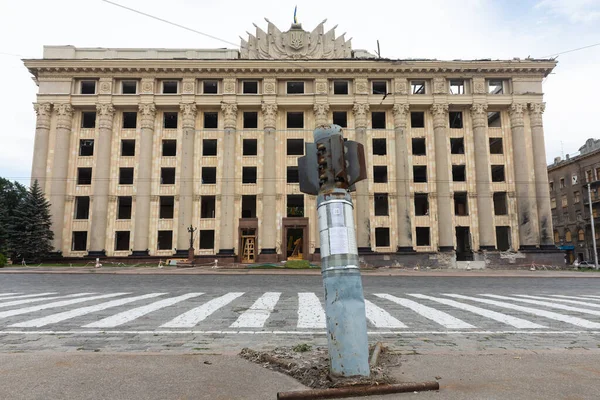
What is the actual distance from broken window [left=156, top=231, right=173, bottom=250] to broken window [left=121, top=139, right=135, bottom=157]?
8.56 meters

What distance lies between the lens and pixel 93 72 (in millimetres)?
36250

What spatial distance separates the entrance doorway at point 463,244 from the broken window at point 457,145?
764 cm

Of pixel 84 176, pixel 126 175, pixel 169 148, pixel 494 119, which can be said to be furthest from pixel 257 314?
pixel 494 119

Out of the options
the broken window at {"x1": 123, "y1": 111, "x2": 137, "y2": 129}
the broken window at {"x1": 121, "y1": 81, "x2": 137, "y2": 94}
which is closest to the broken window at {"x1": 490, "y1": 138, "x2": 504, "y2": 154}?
the broken window at {"x1": 123, "y1": 111, "x2": 137, "y2": 129}

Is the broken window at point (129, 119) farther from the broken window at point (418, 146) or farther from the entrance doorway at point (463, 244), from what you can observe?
the entrance doorway at point (463, 244)

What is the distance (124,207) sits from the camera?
3700cm

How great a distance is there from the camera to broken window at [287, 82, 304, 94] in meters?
38.1

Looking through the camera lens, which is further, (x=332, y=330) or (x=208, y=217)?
(x=208, y=217)

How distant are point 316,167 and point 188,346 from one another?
3124 millimetres

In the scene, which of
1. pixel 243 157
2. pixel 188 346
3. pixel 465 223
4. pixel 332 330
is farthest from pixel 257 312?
pixel 465 223

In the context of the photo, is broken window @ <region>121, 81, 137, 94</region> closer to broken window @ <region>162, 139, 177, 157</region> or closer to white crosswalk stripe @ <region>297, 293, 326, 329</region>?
broken window @ <region>162, 139, 177, 157</region>

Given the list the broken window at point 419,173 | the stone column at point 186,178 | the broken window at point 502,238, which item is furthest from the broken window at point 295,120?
the broken window at point 502,238

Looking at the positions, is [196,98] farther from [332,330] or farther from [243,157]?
[332,330]

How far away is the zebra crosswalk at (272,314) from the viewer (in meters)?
6.41
